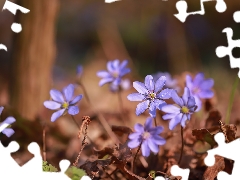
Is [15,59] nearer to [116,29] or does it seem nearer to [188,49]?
[188,49]

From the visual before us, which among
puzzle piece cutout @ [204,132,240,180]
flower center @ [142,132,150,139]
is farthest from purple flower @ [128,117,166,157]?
puzzle piece cutout @ [204,132,240,180]

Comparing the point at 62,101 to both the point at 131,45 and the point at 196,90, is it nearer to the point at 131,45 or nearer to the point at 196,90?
the point at 196,90

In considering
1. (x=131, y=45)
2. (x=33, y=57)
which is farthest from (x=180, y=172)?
(x=131, y=45)

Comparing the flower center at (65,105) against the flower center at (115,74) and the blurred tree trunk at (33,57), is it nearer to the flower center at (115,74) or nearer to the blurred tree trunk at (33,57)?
the flower center at (115,74)

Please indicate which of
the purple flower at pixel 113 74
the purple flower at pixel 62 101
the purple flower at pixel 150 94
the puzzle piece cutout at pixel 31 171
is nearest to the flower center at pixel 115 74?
the purple flower at pixel 113 74

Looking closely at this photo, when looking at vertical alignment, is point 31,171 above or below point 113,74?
below
